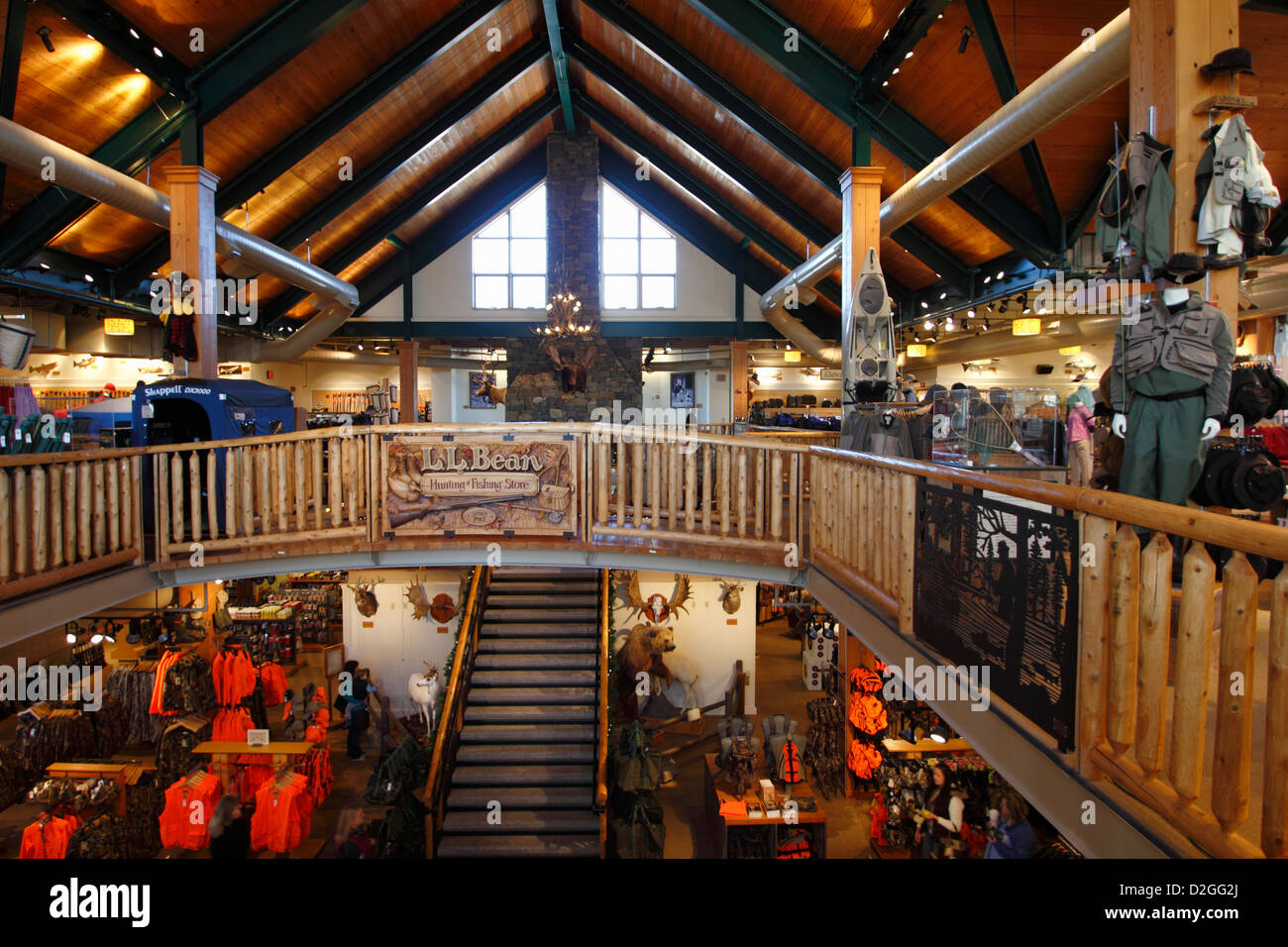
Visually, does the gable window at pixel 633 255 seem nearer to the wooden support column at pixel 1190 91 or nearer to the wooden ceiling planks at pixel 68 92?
the wooden ceiling planks at pixel 68 92

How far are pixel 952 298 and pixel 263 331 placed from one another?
13697 mm

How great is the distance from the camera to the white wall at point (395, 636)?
32.4 feet

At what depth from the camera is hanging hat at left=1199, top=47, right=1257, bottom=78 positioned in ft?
10.1

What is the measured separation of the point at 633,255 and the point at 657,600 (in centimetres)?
980

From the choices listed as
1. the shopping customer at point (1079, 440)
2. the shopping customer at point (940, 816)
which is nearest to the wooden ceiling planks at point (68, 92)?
the shopping customer at point (1079, 440)

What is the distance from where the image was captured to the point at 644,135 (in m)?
15.1

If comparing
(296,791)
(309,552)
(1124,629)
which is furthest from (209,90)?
(1124,629)

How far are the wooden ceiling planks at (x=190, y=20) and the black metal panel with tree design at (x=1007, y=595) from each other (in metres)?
9.18

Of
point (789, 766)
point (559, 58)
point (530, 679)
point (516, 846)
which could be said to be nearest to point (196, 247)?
point (530, 679)

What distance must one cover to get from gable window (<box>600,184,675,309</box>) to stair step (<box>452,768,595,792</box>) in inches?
470

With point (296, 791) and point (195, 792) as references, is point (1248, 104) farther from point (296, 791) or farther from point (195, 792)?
point (195, 792)

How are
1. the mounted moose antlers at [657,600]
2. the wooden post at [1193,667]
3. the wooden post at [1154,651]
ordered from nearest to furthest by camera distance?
1. the wooden post at [1193,667]
2. the wooden post at [1154,651]
3. the mounted moose antlers at [657,600]

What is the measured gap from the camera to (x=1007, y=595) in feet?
8.59

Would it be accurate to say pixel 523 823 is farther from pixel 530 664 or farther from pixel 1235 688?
pixel 1235 688
